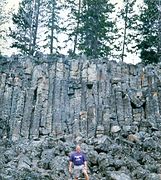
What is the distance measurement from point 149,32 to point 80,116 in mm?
16698

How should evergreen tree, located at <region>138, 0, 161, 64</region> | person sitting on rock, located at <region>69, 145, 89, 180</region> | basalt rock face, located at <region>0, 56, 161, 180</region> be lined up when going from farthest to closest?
1. evergreen tree, located at <region>138, 0, 161, 64</region>
2. basalt rock face, located at <region>0, 56, 161, 180</region>
3. person sitting on rock, located at <region>69, 145, 89, 180</region>

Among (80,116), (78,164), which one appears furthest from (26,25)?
(78,164)

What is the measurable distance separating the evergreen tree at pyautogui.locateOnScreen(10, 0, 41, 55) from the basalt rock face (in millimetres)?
9117

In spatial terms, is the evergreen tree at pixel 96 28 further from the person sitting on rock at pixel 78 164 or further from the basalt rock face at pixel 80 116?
the person sitting on rock at pixel 78 164

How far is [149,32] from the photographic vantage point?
44.2 metres

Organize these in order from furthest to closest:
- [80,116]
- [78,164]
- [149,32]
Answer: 1. [149,32]
2. [80,116]
3. [78,164]

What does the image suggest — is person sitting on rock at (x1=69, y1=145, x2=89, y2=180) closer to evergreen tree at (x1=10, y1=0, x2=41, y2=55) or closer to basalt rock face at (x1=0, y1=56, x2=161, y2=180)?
basalt rock face at (x1=0, y1=56, x2=161, y2=180)

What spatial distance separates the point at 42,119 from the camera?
102 feet

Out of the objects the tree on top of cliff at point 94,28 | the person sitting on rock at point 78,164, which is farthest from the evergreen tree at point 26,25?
the person sitting on rock at point 78,164

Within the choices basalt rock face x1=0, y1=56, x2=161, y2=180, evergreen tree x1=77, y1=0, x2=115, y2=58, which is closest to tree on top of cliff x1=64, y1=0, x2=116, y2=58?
evergreen tree x1=77, y1=0, x2=115, y2=58

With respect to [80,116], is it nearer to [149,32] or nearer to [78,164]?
[78,164]

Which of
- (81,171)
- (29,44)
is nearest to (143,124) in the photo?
(81,171)

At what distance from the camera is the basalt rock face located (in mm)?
24797

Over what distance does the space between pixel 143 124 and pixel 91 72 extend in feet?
22.7
